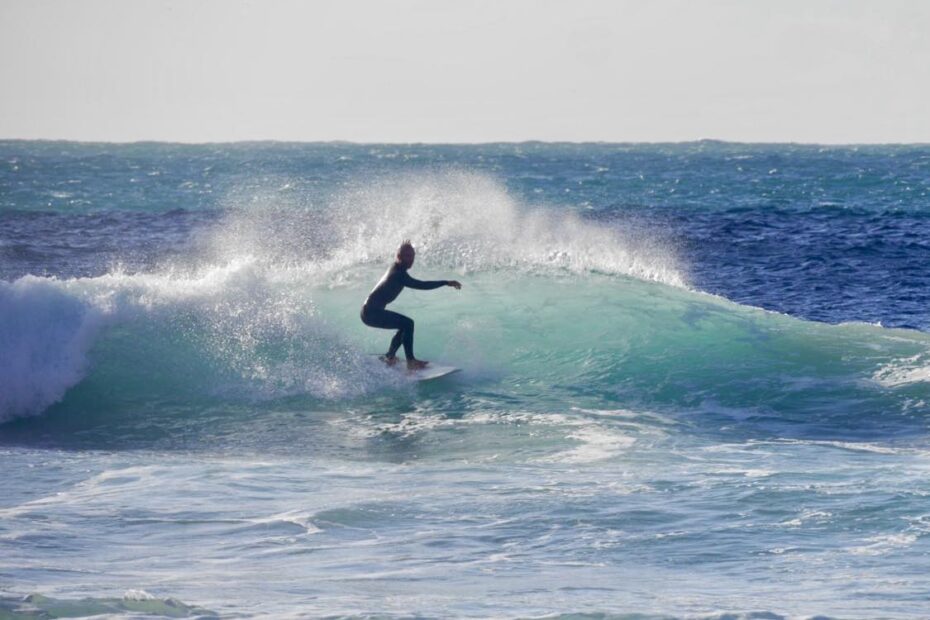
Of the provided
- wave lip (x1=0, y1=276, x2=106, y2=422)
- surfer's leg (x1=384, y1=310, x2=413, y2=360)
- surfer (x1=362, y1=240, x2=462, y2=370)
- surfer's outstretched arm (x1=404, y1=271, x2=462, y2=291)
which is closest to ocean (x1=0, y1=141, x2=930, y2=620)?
wave lip (x1=0, y1=276, x2=106, y2=422)

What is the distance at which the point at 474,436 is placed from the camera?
43.8 ft

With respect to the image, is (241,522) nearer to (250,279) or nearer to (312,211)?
(250,279)

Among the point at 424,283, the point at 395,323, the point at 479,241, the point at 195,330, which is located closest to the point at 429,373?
the point at 395,323

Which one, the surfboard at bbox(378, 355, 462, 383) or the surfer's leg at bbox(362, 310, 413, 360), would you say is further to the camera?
the surfboard at bbox(378, 355, 462, 383)

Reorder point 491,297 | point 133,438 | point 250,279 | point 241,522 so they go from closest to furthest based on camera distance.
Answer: point 241,522 → point 133,438 → point 250,279 → point 491,297

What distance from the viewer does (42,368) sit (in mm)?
15281

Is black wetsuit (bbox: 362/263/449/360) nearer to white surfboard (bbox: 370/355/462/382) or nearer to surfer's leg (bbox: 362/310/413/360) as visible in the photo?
surfer's leg (bbox: 362/310/413/360)

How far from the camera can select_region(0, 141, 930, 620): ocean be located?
8164mm

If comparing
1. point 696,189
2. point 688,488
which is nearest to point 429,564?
point 688,488

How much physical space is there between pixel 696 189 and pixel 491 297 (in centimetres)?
3966

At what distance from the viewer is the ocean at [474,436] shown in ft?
26.8

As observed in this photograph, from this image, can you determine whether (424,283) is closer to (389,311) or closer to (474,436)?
(389,311)

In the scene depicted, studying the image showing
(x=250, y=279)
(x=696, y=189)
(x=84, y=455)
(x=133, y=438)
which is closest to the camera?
(x=84, y=455)

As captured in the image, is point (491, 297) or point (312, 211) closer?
point (491, 297)
